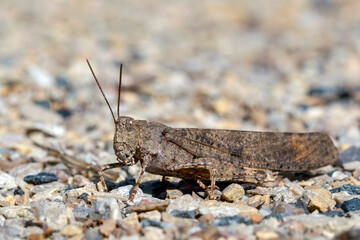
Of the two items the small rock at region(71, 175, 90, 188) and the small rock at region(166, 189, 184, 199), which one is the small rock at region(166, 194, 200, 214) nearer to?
the small rock at region(166, 189, 184, 199)

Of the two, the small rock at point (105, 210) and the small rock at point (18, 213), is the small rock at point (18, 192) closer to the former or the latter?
the small rock at point (18, 213)

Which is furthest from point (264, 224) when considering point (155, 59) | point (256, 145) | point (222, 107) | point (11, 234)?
point (155, 59)

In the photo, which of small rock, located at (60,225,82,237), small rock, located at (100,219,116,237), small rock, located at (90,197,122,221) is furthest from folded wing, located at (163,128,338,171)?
small rock, located at (60,225,82,237)

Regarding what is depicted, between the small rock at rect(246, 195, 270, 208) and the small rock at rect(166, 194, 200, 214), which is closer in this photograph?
the small rock at rect(166, 194, 200, 214)

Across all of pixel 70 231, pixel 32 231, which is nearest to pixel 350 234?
pixel 70 231

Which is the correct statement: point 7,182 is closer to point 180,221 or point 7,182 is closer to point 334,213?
point 180,221

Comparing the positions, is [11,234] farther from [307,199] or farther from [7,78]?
[7,78]
